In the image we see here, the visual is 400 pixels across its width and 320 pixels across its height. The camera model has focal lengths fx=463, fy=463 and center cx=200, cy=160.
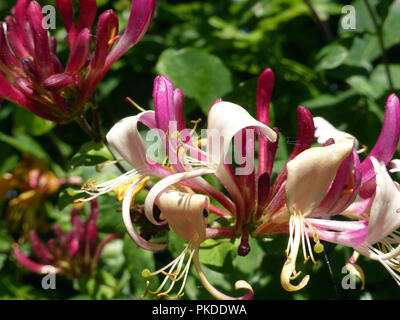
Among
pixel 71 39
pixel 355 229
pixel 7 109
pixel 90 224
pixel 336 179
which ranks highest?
pixel 71 39

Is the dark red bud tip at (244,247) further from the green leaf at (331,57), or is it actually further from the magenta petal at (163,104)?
the green leaf at (331,57)

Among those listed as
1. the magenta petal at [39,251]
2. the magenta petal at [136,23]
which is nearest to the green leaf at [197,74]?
the magenta petal at [136,23]

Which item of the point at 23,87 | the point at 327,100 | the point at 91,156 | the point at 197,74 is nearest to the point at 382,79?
the point at 327,100

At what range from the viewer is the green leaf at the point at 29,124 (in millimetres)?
1520

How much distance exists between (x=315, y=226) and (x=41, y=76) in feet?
2.04

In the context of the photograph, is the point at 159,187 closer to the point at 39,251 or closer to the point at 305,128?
the point at 305,128

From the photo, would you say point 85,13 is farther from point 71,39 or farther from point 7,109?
point 7,109

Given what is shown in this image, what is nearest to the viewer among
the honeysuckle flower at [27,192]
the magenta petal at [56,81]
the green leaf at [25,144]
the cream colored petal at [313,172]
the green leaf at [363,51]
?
the cream colored petal at [313,172]

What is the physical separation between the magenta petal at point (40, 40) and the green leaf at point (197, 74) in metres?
0.35

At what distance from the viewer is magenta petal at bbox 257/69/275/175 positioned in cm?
87

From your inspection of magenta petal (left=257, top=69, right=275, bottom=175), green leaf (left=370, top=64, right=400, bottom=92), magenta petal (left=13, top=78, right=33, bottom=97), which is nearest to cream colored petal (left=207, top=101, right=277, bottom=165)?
magenta petal (left=257, top=69, right=275, bottom=175)

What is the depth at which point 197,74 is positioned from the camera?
1273 mm

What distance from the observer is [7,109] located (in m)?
1.65
